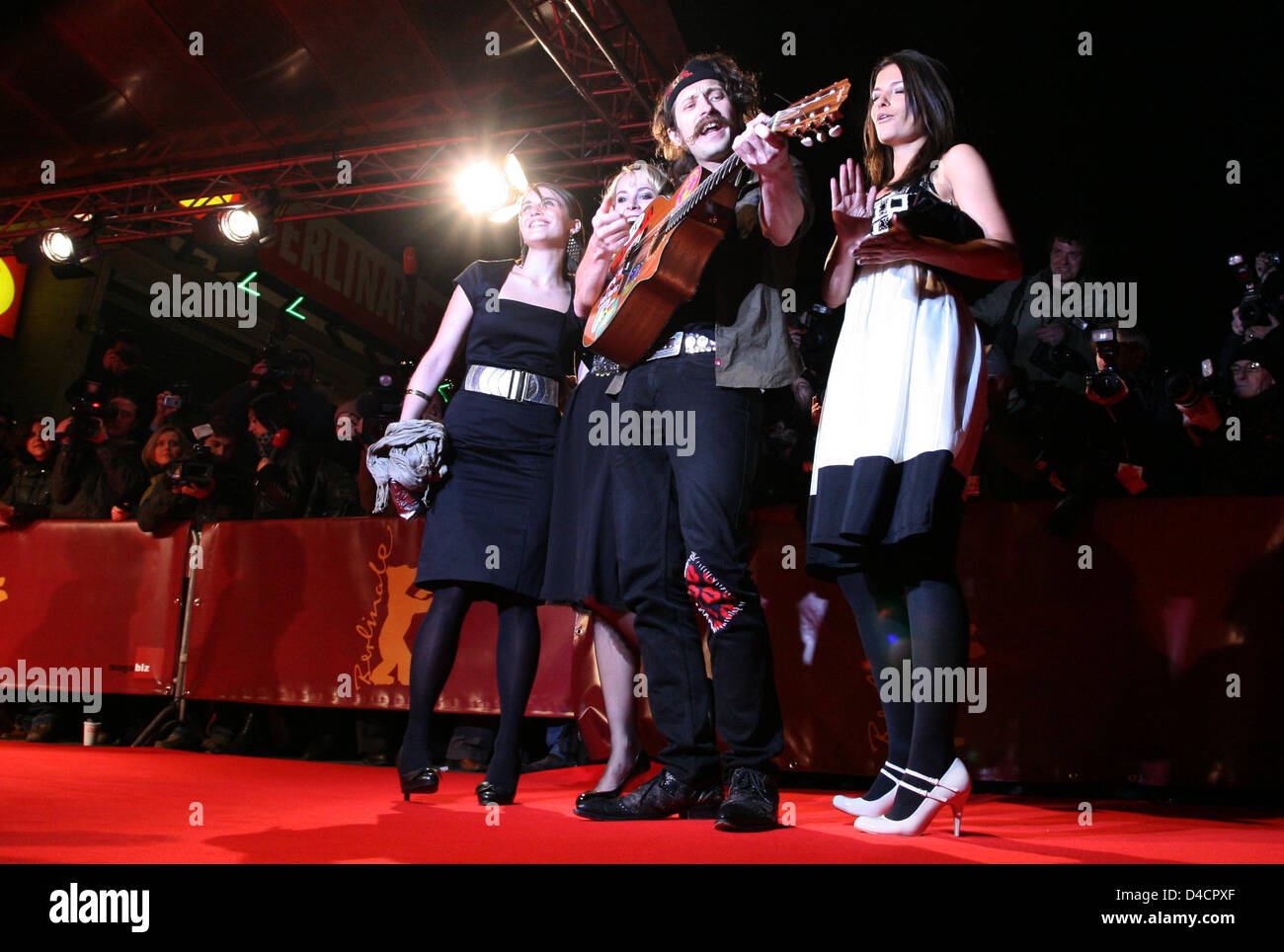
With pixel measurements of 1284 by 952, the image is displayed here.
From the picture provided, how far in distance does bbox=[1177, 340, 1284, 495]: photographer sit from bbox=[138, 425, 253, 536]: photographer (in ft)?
15.5

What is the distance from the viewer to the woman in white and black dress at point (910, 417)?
2076 mm

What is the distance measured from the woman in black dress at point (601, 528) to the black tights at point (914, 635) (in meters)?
0.70

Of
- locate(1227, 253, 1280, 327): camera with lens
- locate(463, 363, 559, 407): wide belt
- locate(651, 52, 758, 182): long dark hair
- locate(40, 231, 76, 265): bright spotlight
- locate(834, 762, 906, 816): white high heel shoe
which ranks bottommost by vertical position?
locate(834, 762, 906, 816): white high heel shoe

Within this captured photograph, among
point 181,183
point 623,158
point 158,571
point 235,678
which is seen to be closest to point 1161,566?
point 235,678

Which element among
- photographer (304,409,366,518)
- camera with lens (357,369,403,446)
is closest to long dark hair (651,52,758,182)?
camera with lens (357,369,403,446)

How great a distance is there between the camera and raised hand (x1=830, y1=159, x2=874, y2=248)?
2.36 meters

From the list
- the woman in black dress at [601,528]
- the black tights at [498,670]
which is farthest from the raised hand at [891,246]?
the black tights at [498,670]

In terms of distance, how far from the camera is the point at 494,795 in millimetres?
2672

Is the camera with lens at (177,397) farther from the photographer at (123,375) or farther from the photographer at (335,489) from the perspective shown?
the photographer at (335,489)

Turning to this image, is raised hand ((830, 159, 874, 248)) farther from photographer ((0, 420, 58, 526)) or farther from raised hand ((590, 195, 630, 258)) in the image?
photographer ((0, 420, 58, 526))

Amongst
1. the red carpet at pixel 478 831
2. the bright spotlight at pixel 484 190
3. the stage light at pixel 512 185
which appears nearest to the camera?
the red carpet at pixel 478 831

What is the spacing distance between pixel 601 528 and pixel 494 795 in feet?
2.60

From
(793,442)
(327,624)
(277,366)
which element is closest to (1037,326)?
(793,442)
